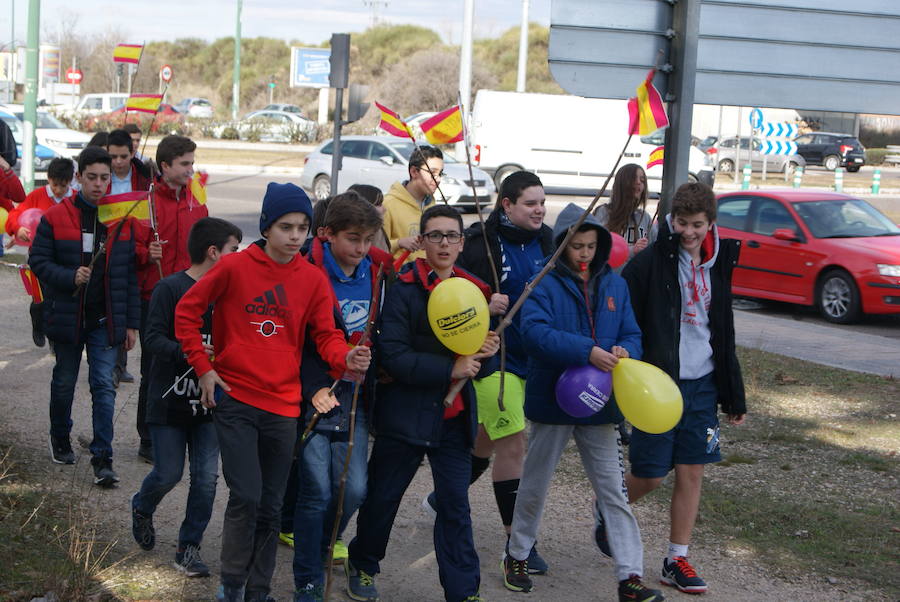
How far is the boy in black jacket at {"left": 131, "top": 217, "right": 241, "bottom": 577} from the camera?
4789 mm

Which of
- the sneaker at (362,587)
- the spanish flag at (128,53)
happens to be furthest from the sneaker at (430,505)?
the spanish flag at (128,53)

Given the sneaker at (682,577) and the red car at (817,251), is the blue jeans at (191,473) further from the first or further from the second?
the red car at (817,251)

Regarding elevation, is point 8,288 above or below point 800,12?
below

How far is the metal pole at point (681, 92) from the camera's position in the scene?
20.2 ft

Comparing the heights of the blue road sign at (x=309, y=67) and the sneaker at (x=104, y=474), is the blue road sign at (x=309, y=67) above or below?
above

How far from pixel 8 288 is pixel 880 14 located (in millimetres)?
9946

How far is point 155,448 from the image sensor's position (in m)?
4.87

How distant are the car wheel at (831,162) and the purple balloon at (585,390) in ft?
156

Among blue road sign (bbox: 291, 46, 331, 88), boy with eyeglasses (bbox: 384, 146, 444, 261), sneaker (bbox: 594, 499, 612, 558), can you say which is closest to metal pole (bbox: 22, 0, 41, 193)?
boy with eyeglasses (bbox: 384, 146, 444, 261)

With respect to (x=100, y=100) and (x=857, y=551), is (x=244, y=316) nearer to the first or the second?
(x=857, y=551)

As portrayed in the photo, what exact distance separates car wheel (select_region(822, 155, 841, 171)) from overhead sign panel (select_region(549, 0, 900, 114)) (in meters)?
45.0

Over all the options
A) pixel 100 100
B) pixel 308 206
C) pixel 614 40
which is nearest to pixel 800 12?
pixel 614 40

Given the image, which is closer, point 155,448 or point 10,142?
point 155,448

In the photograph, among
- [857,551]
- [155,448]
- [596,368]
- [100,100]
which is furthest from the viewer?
[100,100]
